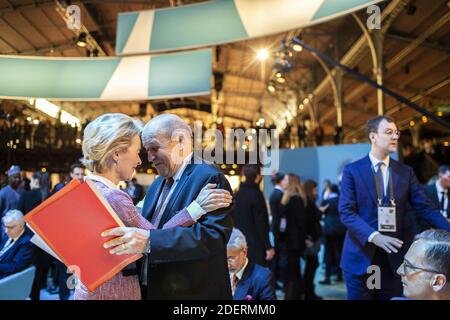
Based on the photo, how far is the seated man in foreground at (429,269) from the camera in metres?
1.15

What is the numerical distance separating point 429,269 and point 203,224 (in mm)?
627

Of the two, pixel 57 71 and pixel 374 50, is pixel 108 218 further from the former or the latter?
pixel 374 50

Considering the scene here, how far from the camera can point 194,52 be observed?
2732 mm

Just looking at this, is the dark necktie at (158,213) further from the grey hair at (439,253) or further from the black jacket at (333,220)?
the black jacket at (333,220)

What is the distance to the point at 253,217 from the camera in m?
3.96

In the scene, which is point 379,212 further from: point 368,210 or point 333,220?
point 333,220

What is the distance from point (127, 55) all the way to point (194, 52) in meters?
0.41

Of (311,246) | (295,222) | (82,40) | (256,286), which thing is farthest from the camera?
(311,246)

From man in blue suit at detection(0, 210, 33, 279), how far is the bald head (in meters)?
0.90

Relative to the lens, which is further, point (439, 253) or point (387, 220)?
point (387, 220)

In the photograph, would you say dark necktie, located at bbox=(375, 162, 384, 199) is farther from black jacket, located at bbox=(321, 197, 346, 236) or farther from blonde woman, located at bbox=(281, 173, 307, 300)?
black jacket, located at bbox=(321, 197, 346, 236)

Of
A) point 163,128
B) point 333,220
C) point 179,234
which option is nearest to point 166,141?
point 163,128

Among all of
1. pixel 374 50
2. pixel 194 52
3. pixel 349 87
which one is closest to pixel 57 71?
pixel 194 52

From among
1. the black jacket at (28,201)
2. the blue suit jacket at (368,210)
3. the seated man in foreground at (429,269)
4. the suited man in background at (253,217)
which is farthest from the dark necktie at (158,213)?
the suited man in background at (253,217)
